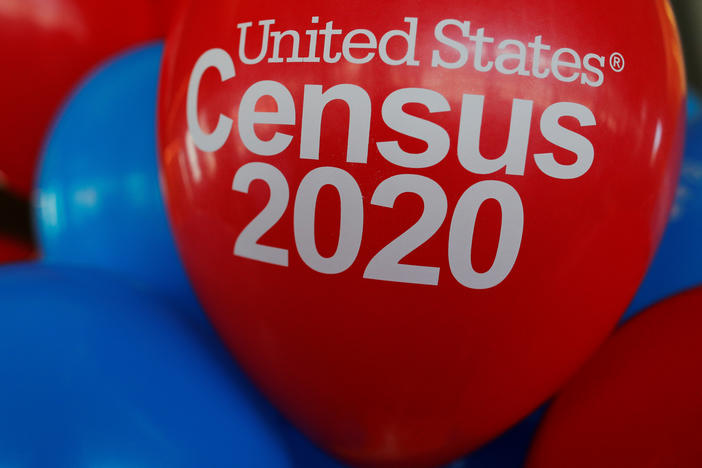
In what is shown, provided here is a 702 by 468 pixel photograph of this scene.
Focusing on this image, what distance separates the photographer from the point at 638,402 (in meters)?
0.60

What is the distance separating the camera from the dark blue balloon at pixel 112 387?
55 centimetres

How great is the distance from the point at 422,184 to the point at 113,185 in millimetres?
490

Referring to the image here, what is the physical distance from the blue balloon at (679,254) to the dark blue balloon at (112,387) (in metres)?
0.48

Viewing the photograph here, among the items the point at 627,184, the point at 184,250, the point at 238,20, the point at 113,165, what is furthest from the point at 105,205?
the point at 627,184

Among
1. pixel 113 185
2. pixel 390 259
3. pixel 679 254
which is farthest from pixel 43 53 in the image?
pixel 679 254

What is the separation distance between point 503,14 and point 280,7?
7.3 inches

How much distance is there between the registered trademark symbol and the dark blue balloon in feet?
1.59

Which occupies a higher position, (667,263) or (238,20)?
(238,20)

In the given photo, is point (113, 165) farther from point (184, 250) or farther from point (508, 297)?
point (508, 297)

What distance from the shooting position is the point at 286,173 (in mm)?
554

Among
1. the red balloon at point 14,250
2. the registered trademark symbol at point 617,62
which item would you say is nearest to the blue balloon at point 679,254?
the registered trademark symbol at point 617,62

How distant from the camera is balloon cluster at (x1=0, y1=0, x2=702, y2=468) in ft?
1.73

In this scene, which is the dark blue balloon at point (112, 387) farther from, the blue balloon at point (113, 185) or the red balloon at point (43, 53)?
A: the red balloon at point (43, 53)

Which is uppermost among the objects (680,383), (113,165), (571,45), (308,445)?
(571,45)
